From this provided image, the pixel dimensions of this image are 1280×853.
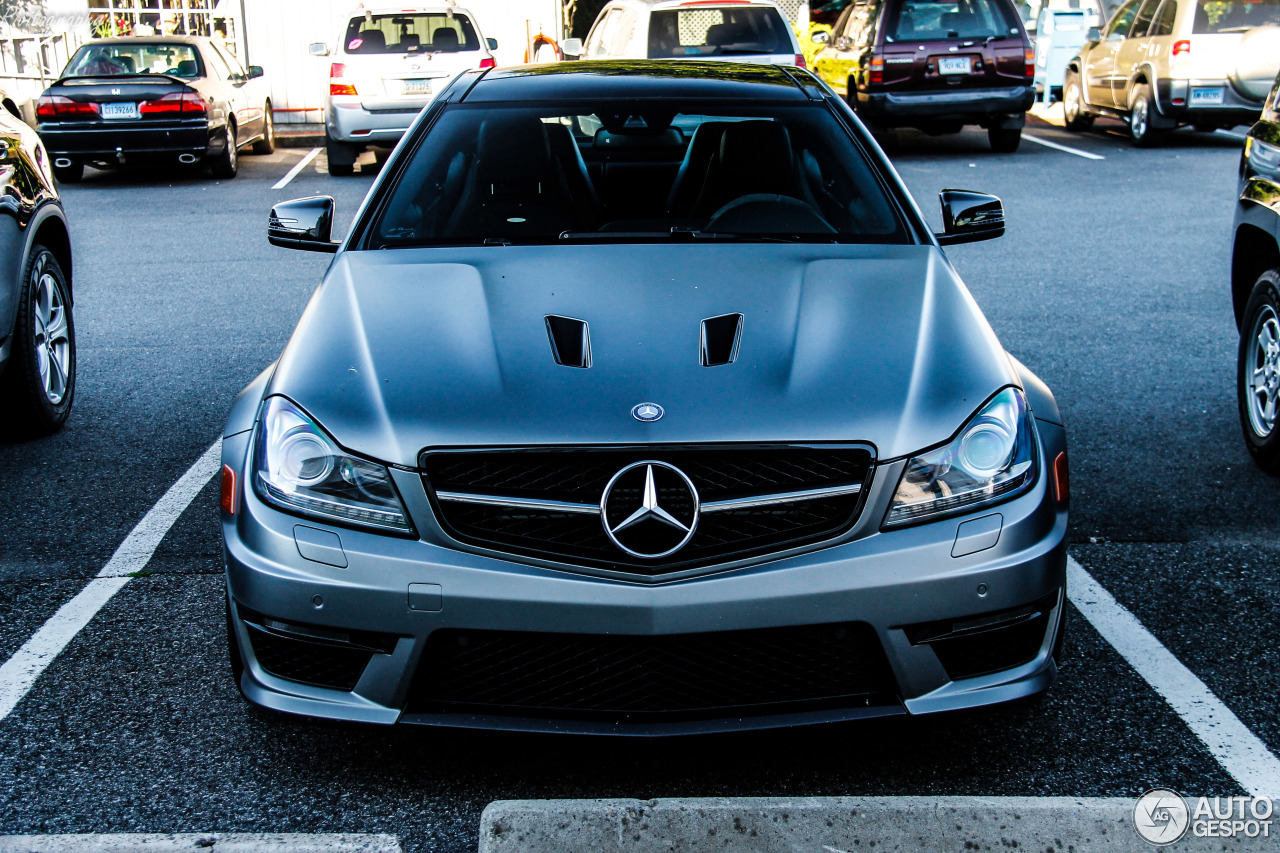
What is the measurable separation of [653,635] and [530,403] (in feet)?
1.82

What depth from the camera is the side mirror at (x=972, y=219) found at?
4.05m

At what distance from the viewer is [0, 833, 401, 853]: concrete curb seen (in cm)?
252

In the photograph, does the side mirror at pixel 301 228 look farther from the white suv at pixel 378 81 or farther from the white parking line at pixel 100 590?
the white suv at pixel 378 81

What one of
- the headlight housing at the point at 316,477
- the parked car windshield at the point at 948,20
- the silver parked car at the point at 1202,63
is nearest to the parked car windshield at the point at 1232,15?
the silver parked car at the point at 1202,63

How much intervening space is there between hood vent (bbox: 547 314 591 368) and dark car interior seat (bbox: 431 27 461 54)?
1186cm

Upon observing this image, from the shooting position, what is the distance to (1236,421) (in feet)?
18.4

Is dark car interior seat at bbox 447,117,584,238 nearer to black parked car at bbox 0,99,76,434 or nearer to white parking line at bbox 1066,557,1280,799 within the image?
white parking line at bbox 1066,557,1280,799

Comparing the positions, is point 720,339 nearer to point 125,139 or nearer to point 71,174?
point 125,139

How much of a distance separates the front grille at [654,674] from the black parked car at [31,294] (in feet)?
10.4

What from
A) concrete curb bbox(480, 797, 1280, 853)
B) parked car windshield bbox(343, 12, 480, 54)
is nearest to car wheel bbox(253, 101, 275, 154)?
parked car windshield bbox(343, 12, 480, 54)

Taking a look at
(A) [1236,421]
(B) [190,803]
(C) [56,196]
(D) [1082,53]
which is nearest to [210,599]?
(B) [190,803]

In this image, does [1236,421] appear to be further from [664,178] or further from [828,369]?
[828,369]

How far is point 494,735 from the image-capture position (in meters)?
2.66

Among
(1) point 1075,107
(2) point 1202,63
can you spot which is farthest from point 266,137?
(2) point 1202,63
